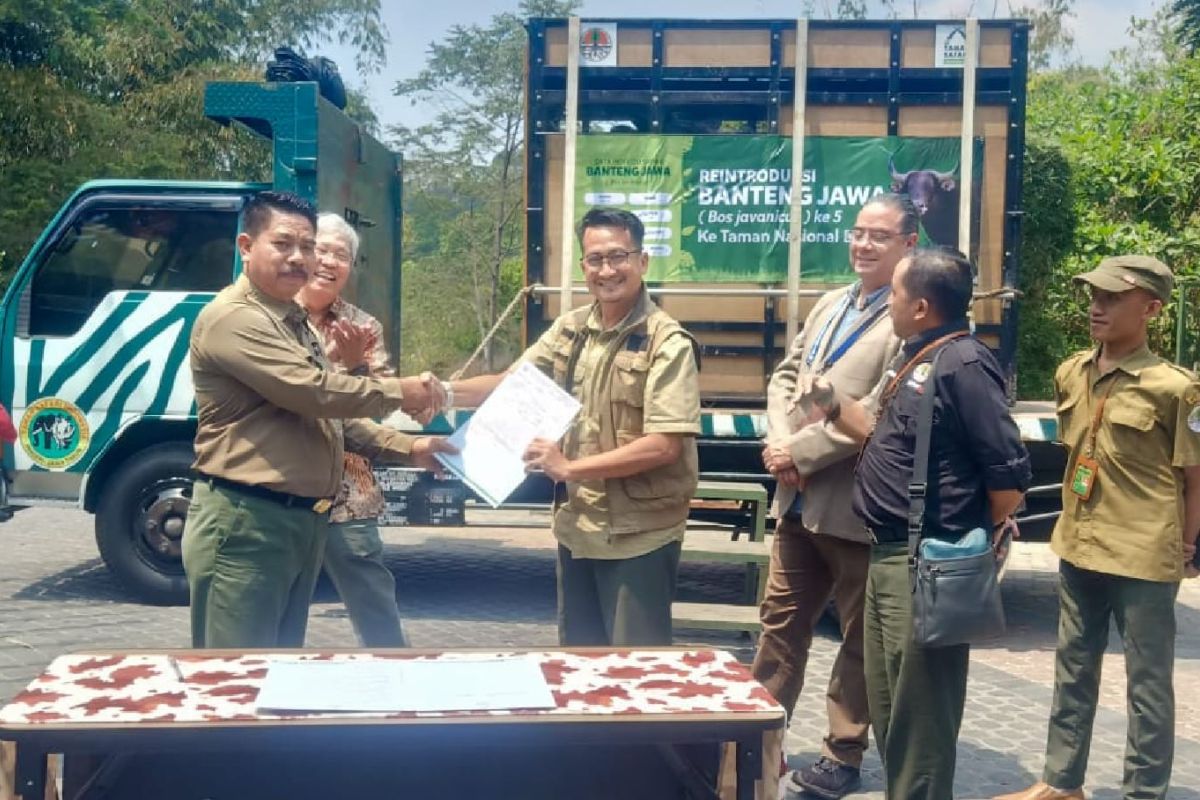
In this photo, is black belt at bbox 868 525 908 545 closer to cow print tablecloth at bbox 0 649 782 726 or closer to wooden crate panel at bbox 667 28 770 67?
cow print tablecloth at bbox 0 649 782 726

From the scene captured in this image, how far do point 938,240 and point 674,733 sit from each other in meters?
4.94

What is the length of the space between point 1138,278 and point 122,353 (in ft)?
16.3

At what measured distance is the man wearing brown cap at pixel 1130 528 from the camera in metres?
4.01

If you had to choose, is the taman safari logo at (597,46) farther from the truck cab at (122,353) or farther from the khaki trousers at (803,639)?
the khaki trousers at (803,639)

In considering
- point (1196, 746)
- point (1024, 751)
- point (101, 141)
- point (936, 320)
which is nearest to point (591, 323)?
point (936, 320)

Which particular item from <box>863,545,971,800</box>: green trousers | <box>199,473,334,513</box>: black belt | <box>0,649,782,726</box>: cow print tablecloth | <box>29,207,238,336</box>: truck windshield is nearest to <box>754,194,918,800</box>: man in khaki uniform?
<box>863,545,971,800</box>: green trousers

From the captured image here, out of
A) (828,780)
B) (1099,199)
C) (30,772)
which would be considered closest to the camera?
(30,772)

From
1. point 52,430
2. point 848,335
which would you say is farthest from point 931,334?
point 52,430

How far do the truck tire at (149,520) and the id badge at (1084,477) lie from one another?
4.50 meters

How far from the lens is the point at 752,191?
700 centimetres

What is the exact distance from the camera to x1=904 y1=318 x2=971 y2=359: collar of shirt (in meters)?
3.42

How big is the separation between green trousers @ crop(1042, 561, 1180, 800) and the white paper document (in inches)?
86.3

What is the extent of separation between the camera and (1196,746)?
16.6 feet

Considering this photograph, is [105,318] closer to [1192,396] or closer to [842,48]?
[842,48]
